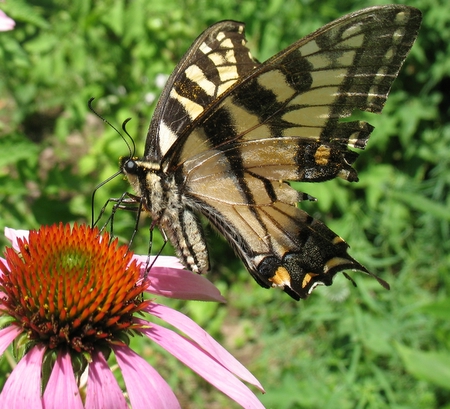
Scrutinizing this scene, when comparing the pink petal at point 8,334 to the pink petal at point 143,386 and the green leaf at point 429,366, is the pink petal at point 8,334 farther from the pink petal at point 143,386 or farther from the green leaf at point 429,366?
the green leaf at point 429,366

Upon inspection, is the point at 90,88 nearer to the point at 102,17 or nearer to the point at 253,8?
the point at 102,17

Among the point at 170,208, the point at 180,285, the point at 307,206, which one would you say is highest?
the point at 307,206

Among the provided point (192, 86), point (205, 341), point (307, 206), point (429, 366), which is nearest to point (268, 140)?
point (192, 86)

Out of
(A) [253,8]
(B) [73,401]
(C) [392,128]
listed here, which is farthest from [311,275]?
(C) [392,128]

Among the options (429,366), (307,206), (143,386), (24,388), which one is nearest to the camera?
(24,388)

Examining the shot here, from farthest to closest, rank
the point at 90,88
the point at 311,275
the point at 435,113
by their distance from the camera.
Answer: the point at 435,113, the point at 90,88, the point at 311,275

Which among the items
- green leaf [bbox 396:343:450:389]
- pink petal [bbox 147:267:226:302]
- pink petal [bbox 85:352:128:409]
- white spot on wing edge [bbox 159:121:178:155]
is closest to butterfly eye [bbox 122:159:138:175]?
white spot on wing edge [bbox 159:121:178:155]

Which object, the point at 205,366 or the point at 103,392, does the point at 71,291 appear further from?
the point at 205,366
